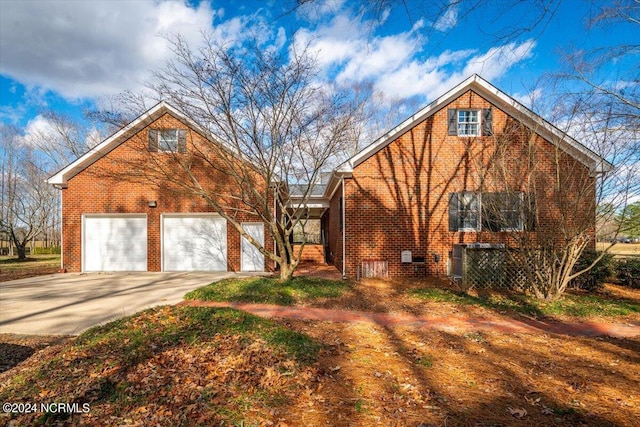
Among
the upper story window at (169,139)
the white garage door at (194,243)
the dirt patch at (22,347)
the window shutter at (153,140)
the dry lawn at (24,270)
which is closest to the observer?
the dirt patch at (22,347)

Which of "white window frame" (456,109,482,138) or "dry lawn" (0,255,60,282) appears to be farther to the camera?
"dry lawn" (0,255,60,282)

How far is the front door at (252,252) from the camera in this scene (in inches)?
526

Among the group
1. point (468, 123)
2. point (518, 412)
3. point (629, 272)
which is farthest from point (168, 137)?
point (629, 272)

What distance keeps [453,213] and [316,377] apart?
9255 millimetres

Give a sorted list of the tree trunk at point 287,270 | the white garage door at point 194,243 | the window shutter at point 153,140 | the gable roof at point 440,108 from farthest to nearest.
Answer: the white garage door at point 194,243 → the gable roof at point 440,108 → the window shutter at point 153,140 → the tree trunk at point 287,270

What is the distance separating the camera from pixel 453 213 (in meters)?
11.6

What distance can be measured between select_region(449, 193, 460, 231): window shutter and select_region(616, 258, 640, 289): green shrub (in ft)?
16.0

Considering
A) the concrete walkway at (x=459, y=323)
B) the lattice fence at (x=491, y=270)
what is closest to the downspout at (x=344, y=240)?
the lattice fence at (x=491, y=270)

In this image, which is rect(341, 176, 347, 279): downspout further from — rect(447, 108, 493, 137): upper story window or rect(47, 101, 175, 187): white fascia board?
rect(47, 101, 175, 187): white fascia board

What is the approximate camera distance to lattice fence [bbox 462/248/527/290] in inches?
374

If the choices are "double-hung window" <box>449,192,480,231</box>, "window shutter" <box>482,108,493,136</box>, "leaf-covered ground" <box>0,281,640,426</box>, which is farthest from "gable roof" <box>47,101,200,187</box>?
"window shutter" <box>482,108,493,136</box>

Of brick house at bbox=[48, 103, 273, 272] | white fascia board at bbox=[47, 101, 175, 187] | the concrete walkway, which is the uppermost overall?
white fascia board at bbox=[47, 101, 175, 187]

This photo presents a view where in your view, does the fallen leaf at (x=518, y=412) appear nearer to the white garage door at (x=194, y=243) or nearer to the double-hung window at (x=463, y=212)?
the double-hung window at (x=463, y=212)

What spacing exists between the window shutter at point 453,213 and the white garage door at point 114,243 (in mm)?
11559
